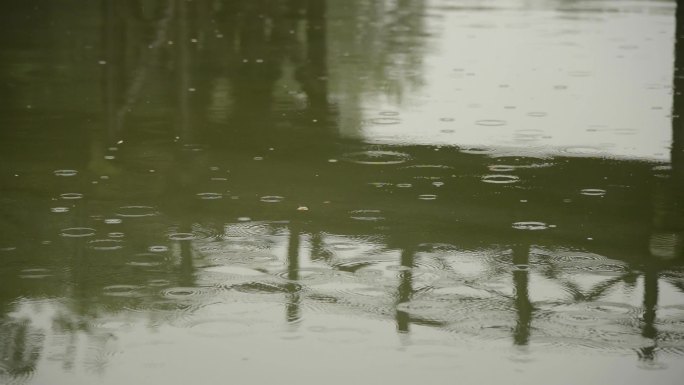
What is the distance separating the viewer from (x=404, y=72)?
13883 mm

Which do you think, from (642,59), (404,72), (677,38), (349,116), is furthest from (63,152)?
(677,38)

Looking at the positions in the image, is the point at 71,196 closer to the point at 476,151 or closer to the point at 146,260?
the point at 146,260

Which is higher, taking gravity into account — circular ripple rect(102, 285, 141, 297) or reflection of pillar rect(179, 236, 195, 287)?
reflection of pillar rect(179, 236, 195, 287)

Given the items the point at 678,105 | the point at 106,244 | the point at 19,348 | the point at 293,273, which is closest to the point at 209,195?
the point at 106,244

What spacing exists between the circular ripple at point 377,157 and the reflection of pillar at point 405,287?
2.34 metres

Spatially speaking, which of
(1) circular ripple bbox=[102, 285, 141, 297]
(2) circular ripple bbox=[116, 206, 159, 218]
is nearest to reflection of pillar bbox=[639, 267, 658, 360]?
(1) circular ripple bbox=[102, 285, 141, 297]

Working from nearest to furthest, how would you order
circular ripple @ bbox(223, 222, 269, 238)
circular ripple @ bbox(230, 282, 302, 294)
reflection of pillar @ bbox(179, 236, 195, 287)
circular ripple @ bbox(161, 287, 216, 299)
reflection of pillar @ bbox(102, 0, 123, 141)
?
1. circular ripple @ bbox(161, 287, 216, 299)
2. circular ripple @ bbox(230, 282, 302, 294)
3. reflection of pillar @ bbox(179, 236, 195, 287)
4. circular ripple @ bbox(223, 222, 269, 238)
5. reflection of pillar @ bbox(102, 0, 123, 141)

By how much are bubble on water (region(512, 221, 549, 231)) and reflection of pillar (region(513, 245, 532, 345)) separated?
1.29 ft

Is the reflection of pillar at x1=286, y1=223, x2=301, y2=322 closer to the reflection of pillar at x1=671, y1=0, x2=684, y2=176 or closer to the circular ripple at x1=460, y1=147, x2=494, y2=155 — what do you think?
the circular ripple at x1=460, y1=147, x2=494, y2=155

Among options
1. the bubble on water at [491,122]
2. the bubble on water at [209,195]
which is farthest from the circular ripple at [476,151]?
the bubble on water at [209,195]

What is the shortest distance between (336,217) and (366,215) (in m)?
0.18

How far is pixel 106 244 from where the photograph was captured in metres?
6.86

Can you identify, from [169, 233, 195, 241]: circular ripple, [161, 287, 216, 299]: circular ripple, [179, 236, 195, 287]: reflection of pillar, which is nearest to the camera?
[161, 287, 216, 299]: circular ripple

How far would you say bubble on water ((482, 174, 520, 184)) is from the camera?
28.1 ft
